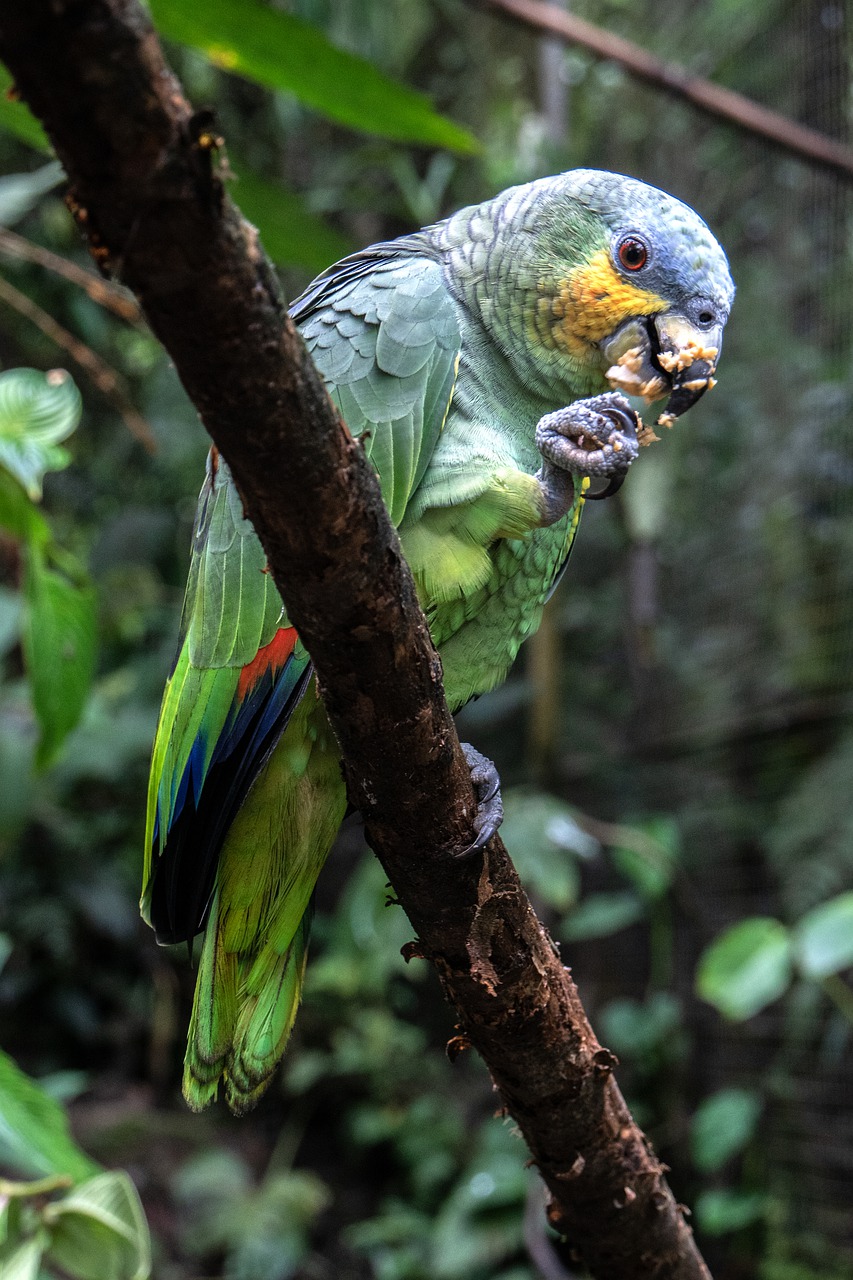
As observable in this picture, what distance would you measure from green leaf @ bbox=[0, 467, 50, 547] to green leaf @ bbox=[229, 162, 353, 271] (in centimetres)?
45

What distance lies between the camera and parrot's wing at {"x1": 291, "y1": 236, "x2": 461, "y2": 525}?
102cm

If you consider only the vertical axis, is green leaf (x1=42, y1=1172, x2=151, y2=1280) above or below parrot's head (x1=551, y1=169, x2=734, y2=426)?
below

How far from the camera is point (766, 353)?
109 inches

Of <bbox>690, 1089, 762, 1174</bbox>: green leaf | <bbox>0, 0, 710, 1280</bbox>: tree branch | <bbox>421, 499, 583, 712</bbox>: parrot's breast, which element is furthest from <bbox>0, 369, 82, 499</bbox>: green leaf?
<bbox>690, 1089, 762, 1174</bbox>: green leaf

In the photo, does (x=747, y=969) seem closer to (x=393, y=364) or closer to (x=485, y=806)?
(x=485, y=806)

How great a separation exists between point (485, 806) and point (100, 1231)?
643 millimetres

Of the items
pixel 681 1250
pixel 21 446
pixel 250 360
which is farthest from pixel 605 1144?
pixel 21 446

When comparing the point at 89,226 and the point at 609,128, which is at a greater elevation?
the point at 609,128

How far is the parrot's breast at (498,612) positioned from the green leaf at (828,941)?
107cm

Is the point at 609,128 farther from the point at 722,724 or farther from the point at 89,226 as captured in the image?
the point at 89,226

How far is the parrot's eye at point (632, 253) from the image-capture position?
1.09 metres

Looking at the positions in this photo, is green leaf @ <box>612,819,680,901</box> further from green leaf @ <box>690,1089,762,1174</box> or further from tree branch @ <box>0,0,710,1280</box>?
tree branch @ <box>0,0,710,1280</box>

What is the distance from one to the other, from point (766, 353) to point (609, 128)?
101 cm

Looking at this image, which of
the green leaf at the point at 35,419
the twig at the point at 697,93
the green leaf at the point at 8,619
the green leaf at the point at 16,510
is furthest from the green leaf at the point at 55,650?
the twig at the point at 697,93
